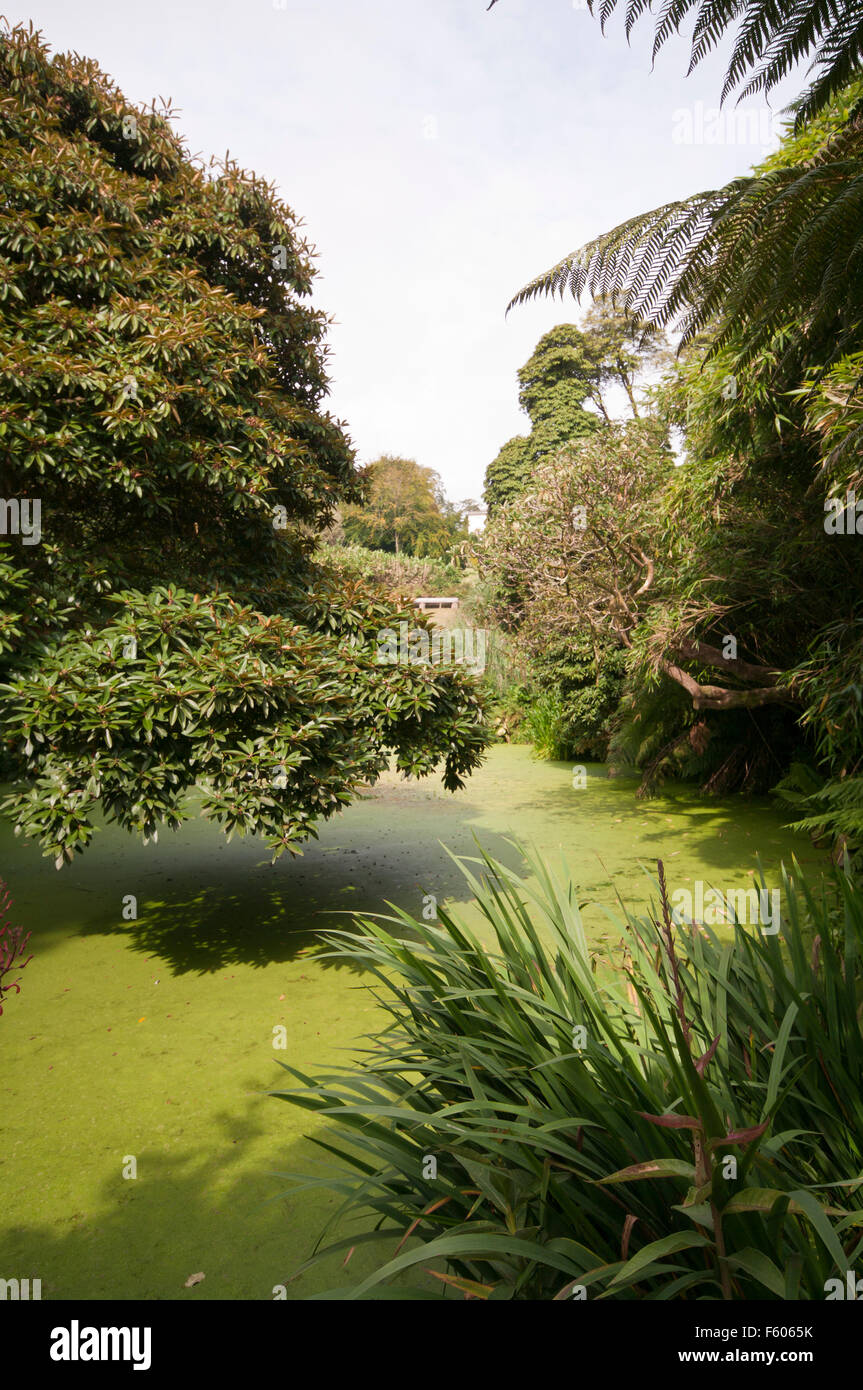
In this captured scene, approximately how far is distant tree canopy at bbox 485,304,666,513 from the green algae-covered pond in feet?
46.3

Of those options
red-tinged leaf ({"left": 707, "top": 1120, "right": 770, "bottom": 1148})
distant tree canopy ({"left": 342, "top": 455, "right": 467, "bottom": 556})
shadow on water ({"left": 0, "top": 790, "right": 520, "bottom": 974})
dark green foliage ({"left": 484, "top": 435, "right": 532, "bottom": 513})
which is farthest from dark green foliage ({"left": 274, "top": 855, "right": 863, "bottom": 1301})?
distant tree canopy ({"left": 342, "top": 455, "right": 467, "bottom": 556})

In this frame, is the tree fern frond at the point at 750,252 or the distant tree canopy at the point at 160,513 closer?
the tree fern frond at the point at 750,252

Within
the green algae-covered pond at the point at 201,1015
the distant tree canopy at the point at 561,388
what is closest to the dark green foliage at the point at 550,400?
the distant tree canopy at the point at 561,388

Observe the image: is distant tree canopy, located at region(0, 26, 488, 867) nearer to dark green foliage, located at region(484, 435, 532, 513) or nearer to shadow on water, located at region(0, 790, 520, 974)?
shadow on water, located at region(0, 790, 520, 974)

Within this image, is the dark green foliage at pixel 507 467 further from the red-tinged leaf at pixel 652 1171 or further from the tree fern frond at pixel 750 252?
the red-tinged leaf at pixel 652 1171

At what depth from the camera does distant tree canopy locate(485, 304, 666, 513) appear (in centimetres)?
1912

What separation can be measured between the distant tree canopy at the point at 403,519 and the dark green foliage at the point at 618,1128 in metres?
29.6

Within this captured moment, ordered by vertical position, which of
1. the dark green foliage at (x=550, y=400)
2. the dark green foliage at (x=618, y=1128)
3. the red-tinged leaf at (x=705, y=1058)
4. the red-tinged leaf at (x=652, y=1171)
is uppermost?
the dark green foliage at (x=550, y=400)

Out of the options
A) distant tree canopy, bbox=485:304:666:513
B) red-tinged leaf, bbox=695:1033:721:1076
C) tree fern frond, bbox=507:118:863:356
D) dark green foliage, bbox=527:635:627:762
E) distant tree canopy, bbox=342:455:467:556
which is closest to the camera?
red-tinged leaf, bbox=695:1033:721:1076

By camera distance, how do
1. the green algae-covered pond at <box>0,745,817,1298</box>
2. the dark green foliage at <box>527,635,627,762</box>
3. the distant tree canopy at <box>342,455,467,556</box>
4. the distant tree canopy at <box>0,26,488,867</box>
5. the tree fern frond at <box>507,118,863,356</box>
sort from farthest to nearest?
the distant tree canopy at <box>342,455,467,556</box>
the dark green foliage at <box>527,635,627,762</box>
the distant tree canopy at <box>0,26,488,867</box>
the green algae-covered pond at <box>0,745,817,1298</box>
the tree fern frond at <box>507,118,863,356</box>

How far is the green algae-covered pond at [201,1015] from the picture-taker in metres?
2.03

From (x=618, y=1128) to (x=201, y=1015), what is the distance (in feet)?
7.97

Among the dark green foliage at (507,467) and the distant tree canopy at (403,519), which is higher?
the distant tree canopy at (403,519)
